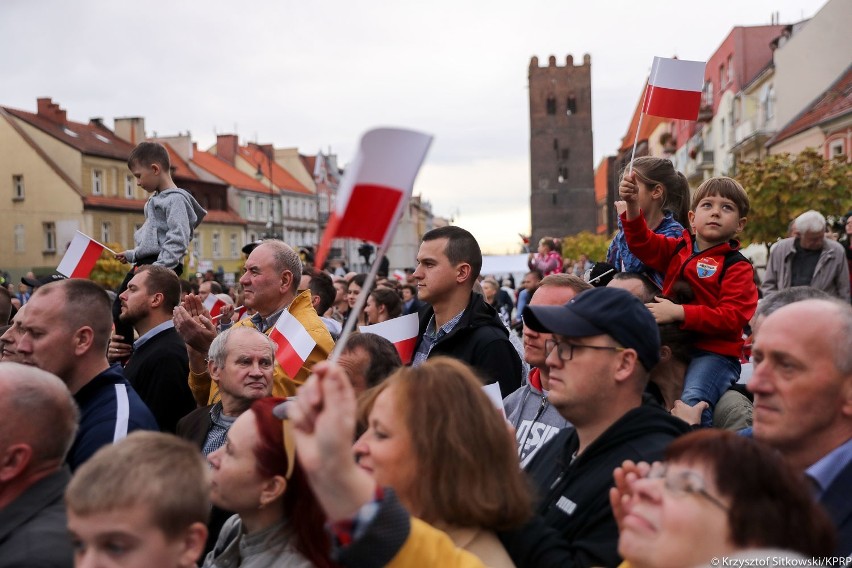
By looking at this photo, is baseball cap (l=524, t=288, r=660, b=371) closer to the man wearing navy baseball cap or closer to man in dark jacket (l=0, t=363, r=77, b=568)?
the man wearing navy baseball cap

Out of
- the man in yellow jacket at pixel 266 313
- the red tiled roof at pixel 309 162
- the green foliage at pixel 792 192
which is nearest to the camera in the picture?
the man in yellow jacket at pixel 266 313

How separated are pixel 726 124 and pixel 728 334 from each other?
47.3 m

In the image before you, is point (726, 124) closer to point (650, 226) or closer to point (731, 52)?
point (731, 52)

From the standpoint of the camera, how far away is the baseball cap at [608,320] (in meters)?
3.65

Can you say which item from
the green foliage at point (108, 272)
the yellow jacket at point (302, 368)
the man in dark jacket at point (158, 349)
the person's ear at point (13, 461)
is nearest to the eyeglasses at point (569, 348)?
the person's ear at point (13, 461)

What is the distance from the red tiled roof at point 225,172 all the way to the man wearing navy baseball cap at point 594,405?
236 feet

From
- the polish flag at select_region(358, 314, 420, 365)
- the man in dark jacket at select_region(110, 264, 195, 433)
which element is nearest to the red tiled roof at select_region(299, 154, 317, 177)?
the man in dark jacket at select_region(110, 264, 195, 433)

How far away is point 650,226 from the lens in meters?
6.19

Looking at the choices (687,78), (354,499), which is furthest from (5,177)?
(354,499)

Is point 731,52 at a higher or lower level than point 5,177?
higher

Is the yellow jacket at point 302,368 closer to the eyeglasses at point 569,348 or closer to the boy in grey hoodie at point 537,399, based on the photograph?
the boy in grey hoodie at point 537,399

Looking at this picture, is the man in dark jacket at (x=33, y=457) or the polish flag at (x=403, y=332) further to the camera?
the polish flag at (x=403, y=332)

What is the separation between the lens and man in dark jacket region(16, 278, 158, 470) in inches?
185

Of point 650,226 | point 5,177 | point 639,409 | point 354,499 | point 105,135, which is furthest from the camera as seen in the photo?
point 105,135
